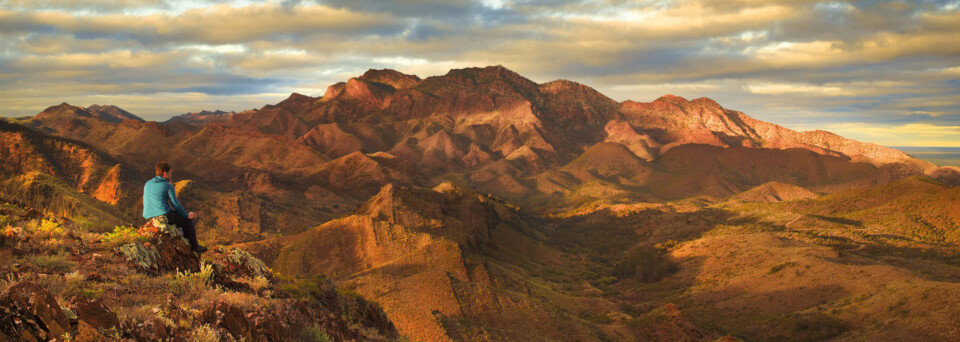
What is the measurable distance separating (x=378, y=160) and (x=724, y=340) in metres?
154

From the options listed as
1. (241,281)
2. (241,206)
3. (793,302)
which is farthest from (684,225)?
(241,281)

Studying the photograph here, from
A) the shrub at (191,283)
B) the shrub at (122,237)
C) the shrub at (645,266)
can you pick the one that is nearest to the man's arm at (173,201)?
the shrub at (122,237)

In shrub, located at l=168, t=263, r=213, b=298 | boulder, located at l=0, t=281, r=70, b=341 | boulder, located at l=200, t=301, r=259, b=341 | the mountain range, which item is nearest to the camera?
boulder, located at l=0, t=281, r=70, b=341

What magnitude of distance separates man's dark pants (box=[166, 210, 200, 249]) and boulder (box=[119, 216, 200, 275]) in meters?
0.11

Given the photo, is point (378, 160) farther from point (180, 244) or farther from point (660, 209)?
point (180, 244)

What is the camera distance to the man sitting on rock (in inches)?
508

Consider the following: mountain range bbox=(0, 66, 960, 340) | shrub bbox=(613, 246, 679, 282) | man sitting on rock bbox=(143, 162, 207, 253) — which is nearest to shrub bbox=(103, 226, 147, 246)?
man sitting on rock bbox=(143, 162, 207, 253)

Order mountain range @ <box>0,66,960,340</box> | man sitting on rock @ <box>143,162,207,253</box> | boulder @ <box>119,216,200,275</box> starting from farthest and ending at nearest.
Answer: mountain range @ <box>0,66,960,340</box>, man sitting on rock @ <box>143,162,207,253</box>, boulder @ <box>119,216,200,275</box>

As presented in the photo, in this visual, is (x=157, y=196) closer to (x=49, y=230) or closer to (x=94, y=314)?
(x=49, y=230)

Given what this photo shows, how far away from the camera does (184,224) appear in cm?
1364

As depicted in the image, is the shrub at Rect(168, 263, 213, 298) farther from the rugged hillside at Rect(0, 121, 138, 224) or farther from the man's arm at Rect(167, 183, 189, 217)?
the rugged hillside at Rect(0, 121, 138, 224)

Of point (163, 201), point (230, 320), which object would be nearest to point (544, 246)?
point (163, 201)

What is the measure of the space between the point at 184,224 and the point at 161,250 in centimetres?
82

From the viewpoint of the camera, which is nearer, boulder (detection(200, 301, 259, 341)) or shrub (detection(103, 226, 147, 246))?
boulder (detection(200, 301, 259, 341))
